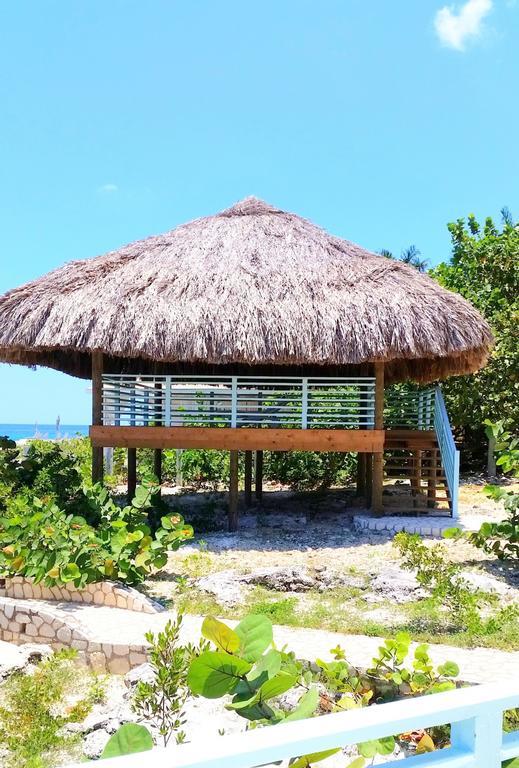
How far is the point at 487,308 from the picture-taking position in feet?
43.8

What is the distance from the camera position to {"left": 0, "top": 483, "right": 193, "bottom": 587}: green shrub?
5102 millimetres

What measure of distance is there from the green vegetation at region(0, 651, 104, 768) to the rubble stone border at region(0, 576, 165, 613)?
73cm

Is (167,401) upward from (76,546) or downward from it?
upward

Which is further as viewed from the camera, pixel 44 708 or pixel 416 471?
pixel 416 471

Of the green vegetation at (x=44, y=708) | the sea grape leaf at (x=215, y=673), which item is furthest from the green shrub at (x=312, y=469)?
the sea grape leaf at (x=215, y=673)

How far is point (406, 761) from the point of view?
116 centimetres

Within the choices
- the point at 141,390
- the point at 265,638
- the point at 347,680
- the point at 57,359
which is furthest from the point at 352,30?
the point at 265,638

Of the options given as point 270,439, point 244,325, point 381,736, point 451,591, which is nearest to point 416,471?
point 270,439

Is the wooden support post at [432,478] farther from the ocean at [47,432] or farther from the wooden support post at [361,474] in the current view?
the ocean at [47,432]

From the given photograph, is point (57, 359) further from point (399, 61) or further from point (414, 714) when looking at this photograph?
point (414, 714)

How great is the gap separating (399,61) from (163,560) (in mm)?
7632

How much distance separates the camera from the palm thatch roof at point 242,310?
7.88 meters

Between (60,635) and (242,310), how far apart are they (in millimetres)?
4429

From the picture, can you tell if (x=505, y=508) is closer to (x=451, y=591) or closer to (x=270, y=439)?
(x=451, y=591)
